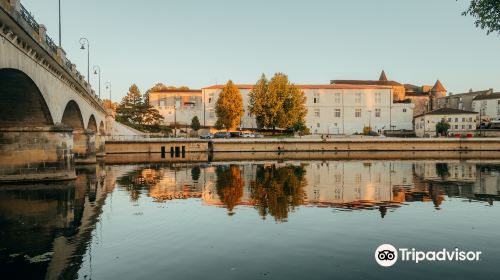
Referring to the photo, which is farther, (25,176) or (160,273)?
(25,176)

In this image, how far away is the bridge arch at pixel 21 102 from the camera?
23562 millimetres

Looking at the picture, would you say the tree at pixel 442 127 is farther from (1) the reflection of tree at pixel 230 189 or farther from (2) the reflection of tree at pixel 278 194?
(1) the reflection of tree at pixel 230 189

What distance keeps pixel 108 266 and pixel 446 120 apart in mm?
103053

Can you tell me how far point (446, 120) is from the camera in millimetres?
98938

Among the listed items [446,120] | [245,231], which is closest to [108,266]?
[245,231]

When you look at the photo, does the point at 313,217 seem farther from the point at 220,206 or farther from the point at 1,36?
the point at 1,36

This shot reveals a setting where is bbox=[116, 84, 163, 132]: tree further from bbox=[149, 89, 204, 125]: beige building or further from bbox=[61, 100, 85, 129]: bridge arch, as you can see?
bbox=[61, 100, 85, 129]: bridge arch

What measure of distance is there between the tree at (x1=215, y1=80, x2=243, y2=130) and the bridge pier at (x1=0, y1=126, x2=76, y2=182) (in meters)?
65.5


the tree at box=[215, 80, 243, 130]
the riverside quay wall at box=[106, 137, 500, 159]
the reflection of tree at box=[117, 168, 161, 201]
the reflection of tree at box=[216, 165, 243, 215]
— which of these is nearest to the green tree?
the tree at box=[215, 80, 243, 130]

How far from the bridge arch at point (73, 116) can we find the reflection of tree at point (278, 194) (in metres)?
23.0

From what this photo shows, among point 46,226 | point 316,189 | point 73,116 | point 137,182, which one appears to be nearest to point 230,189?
point 316,189

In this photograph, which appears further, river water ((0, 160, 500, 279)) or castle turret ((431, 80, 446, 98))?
castle turret ((431, 80, 446, 98))

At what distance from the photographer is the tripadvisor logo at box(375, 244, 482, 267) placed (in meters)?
12.4

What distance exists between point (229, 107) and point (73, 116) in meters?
51.0
